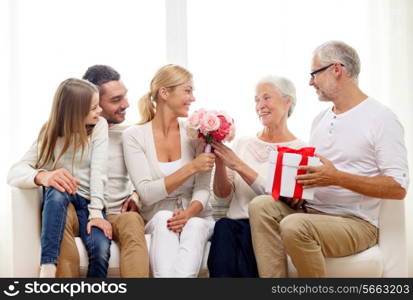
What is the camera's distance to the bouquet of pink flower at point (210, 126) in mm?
2867

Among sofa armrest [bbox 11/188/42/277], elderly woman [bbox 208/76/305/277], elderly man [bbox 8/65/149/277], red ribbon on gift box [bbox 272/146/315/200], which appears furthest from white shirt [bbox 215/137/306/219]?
sofa armrest [bbox 11/188/42/277]

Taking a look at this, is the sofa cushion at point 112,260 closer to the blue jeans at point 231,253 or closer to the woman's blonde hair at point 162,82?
the blue jeans at point 231,253

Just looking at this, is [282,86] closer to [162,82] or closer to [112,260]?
[162,82]

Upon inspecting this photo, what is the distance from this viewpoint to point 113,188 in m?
3.11

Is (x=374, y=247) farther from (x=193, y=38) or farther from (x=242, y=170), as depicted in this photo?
(x=193, y=38)

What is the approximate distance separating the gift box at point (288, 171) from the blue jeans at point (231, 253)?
0.92 ft

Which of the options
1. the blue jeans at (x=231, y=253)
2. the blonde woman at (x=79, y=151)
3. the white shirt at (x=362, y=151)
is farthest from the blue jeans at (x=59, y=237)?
the white shirt at (x=362, y=151)

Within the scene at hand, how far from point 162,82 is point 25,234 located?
1033 mm

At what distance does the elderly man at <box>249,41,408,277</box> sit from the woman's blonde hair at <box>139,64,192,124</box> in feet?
2.28

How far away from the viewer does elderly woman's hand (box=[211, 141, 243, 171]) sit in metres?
2.93

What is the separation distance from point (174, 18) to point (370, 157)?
1.89 m

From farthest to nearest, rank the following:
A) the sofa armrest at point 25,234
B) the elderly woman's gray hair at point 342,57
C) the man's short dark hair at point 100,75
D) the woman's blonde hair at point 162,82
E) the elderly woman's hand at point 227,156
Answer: the man's short dark hair at point 100,75 → the woman's blonde hair at point 162,82 → the elderly woman's hand at point 227,156 → the elderly woman's gray hair at point 342,57 → the sofa armrest at point 25,234

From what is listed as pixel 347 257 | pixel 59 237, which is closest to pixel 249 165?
pixel 347 257

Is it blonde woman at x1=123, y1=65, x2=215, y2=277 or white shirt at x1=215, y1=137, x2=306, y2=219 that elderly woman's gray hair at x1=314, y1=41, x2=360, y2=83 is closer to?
white shirt at x1=215, y1=137, x2=306, y2=219
